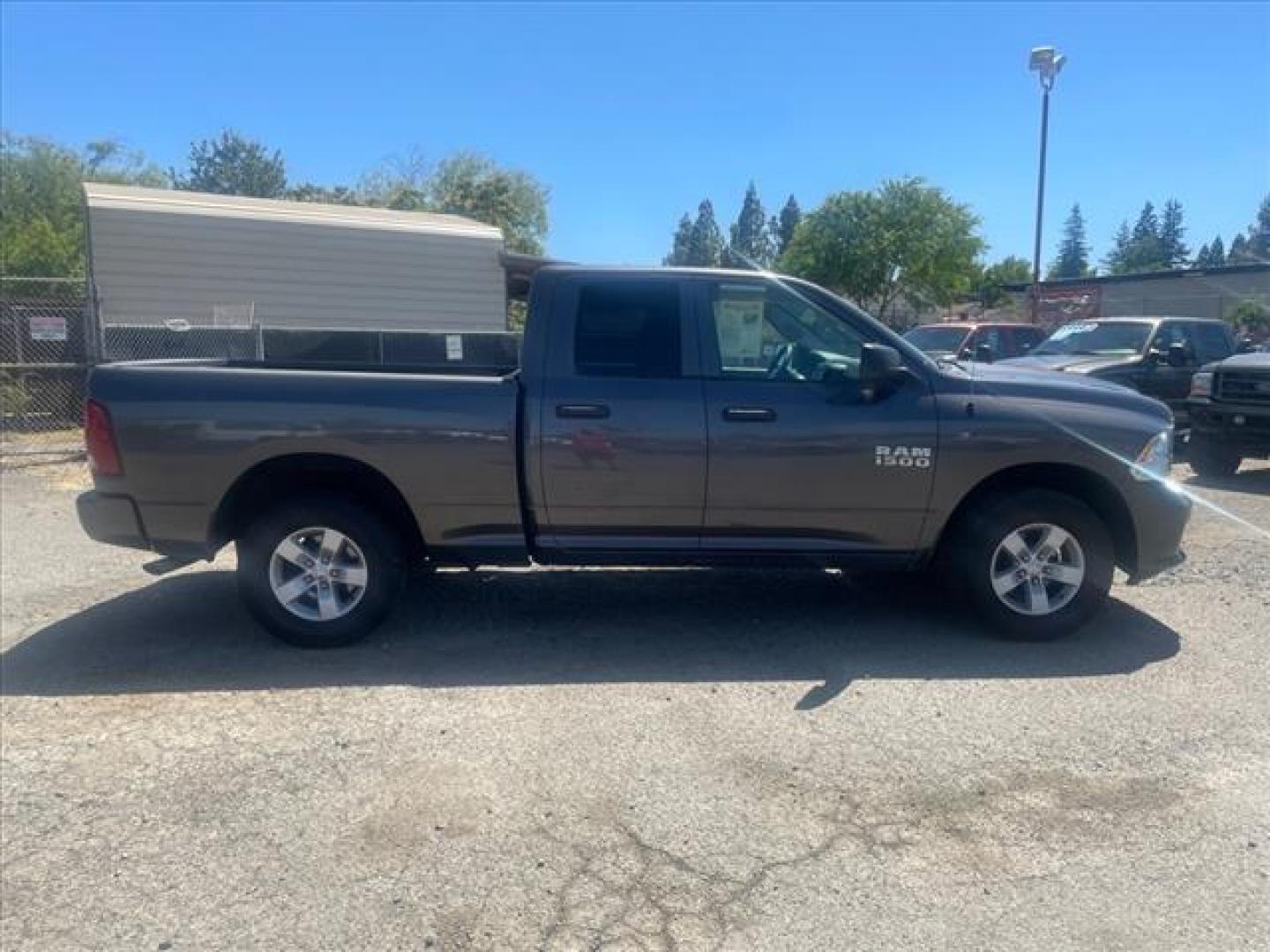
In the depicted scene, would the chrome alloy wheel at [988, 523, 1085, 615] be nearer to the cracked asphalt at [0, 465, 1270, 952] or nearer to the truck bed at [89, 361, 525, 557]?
the cracked asphalt at [0, 465, 1270, 952]

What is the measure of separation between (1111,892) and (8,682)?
4.78 meters

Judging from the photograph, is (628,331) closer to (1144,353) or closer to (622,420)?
(622,420)

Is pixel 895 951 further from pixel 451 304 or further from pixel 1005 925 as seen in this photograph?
pixel 451 304

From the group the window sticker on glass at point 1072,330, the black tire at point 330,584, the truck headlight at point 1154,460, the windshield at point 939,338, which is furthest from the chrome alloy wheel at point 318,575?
the windshield at point 939,338

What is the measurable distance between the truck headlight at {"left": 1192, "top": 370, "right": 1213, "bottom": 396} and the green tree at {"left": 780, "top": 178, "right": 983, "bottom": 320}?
2684 cm

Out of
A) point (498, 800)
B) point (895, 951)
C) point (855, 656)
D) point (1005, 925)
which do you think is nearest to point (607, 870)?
point (498, 800)

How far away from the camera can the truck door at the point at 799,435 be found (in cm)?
504

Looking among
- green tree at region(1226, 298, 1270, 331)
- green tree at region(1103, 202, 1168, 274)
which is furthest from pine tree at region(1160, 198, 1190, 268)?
green tree at region(1226, 298, 1270, 331)

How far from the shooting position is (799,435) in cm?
504

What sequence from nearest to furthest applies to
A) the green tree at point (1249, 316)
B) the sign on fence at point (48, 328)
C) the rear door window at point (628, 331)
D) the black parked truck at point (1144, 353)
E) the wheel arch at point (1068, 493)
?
1. the rear door window at point (628, 331)
2. the wheel arch at point (1068, 493)
3. the black parked truck at point (1144, 353)
4. the sign on fence at point (48, 328)
5. the green tree at point (1249, 316)

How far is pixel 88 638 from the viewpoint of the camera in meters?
5.33

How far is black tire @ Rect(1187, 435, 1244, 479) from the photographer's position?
10.9 metres

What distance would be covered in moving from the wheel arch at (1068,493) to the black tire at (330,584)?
295cm

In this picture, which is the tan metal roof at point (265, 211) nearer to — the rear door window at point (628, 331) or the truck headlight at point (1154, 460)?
the rear door window at point (628, 331)
